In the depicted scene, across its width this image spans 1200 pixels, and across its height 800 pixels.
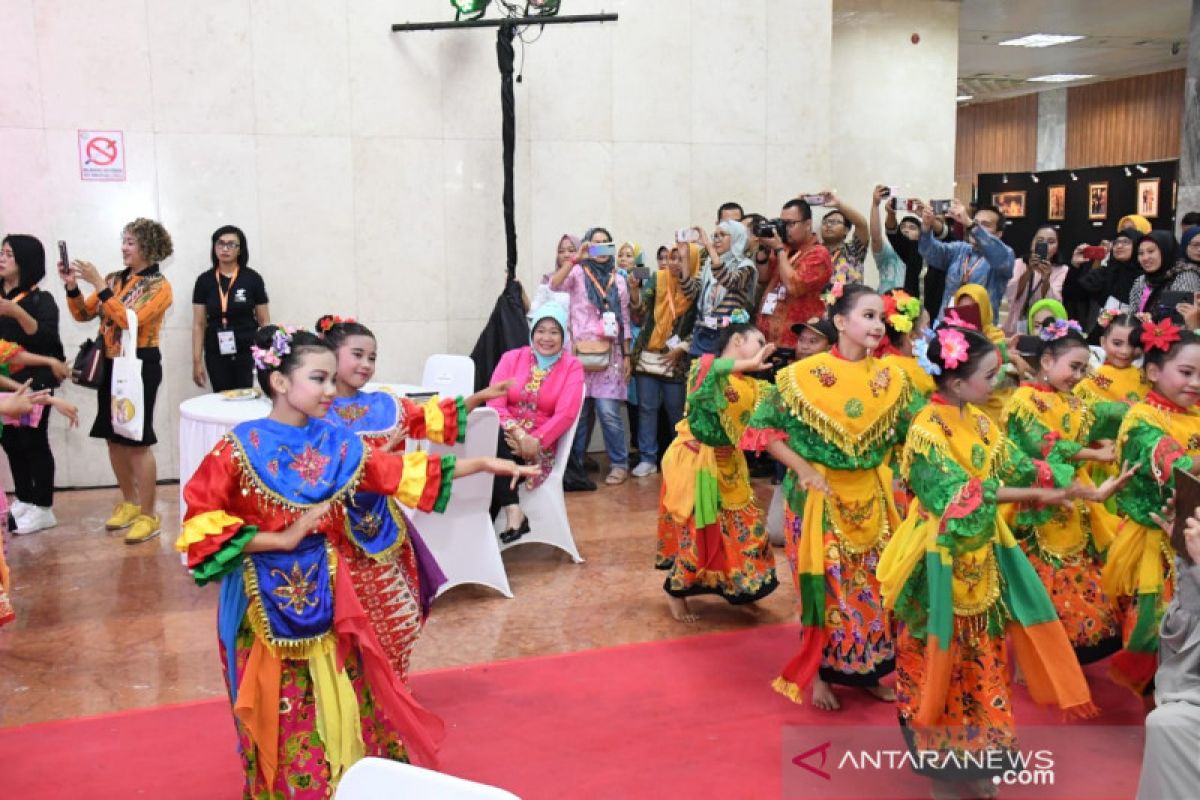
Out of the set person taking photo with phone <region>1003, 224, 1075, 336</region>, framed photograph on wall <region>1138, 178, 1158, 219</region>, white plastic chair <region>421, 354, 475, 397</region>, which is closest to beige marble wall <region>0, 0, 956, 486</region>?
white plastic chair <region>421, 354, 475, 397</region>

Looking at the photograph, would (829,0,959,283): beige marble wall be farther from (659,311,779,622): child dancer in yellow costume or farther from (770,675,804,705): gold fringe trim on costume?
(770,675,804,705): gold fringe trim on costume

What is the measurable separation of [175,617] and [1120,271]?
19.4 feet

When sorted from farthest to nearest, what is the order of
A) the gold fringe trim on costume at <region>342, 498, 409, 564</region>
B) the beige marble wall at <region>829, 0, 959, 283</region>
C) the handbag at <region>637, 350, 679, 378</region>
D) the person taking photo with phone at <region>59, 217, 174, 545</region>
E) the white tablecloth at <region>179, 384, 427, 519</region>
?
the beige marble wall at <region>829, 0, 959, 283</region> < the handbag at <region>637, 350, 679, 378</region> < the person taking photo with phone at <region>59, 217, 174, 545</region> < the white tablecloth at <region>179, 384, 427, 519</region> < the gold fringe trim on costume at <region>342, 498, 409, 564</region>

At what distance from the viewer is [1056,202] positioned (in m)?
14.7

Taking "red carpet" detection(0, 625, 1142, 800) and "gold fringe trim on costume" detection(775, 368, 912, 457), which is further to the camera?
"gold fringe trim on costume" detection(775, 368, 912, 457)

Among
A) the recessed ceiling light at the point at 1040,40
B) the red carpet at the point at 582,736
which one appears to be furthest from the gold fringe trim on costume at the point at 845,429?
the recessed ceiling light at the point at 1040,40

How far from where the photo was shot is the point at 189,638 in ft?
15.4

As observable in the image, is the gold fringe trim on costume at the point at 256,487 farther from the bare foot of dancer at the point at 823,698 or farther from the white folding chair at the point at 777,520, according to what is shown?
the white folding chair at the point at 777,520

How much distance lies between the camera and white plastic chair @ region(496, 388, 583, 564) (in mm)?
5719

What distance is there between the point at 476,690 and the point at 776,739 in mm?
1107

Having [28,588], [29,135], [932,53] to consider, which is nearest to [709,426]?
[28,588]

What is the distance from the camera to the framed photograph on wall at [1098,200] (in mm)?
14008

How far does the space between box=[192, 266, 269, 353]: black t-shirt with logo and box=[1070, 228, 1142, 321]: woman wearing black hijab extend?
5.44 meters

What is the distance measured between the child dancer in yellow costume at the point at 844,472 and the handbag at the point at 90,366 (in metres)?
3.86
